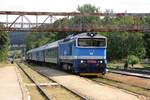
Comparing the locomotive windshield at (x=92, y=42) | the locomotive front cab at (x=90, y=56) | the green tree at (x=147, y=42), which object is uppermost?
the green tree at (x=147, y=42)

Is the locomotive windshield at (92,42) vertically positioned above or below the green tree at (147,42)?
below

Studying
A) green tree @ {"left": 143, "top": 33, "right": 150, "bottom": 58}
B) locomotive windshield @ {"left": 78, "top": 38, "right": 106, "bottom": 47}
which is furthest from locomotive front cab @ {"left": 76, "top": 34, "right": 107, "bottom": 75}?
green tree @ {"left": 143, "top": 33, "right": 150, "bottom": 58}

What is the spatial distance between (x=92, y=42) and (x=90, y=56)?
3.54 ft

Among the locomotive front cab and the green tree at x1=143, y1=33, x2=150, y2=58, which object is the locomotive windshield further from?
the green tree at x1=143, y1=33, x2=150, y2=58

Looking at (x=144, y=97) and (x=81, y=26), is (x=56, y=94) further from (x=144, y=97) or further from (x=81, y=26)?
(x=81, y=26)

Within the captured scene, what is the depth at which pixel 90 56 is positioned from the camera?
33375 mm

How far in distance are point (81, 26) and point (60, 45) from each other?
21.8 meters

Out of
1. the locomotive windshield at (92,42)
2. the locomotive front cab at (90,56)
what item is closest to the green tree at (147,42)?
the locomotive windshield at (92,42)

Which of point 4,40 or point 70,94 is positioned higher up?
point 4,40

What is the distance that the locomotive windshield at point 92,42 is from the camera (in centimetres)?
3362

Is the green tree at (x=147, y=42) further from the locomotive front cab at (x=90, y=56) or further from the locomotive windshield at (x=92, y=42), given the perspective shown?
the locomotive front cab at (x=90, y=56)

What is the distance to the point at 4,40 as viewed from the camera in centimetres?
9631

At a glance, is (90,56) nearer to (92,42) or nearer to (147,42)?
(92,42)

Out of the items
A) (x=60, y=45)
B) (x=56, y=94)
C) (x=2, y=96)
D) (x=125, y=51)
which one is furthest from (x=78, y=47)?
(x=125, y=51)
